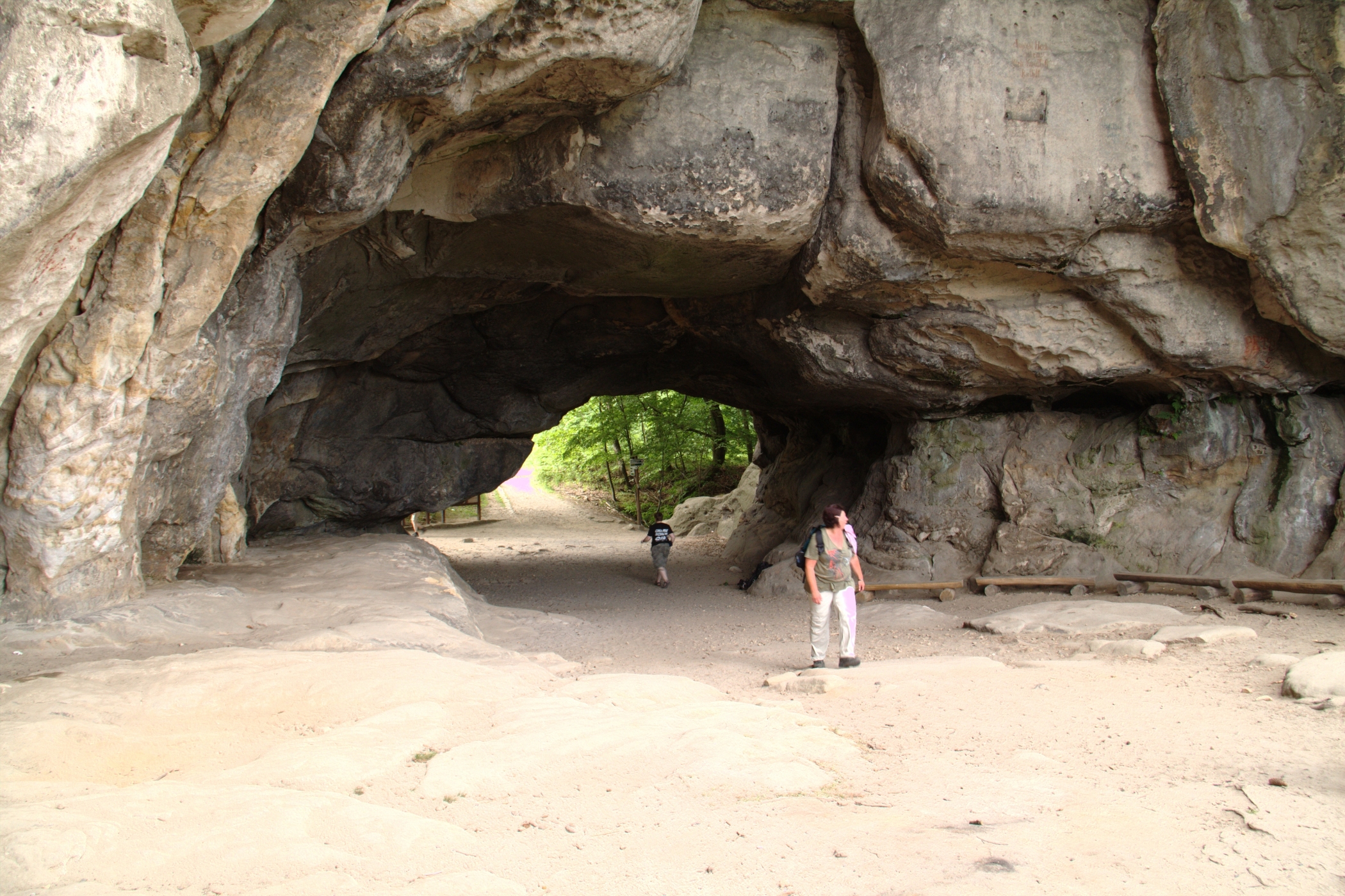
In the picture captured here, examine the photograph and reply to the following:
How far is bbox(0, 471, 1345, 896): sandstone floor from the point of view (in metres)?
2.68

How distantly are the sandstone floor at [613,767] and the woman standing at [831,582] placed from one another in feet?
1.63

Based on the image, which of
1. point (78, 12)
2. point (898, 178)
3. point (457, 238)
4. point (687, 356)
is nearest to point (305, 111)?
point (78, 12)

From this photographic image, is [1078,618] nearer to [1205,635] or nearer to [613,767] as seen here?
[1205,635]

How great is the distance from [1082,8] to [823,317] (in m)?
4.21

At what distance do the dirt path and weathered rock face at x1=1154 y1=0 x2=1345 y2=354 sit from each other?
10.8 feet

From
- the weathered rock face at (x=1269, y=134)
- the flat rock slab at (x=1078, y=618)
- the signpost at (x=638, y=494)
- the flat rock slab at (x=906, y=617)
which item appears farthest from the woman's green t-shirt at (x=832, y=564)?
the signpost at (x=638, y=494)

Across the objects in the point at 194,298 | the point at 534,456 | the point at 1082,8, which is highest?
the point at 1082,8

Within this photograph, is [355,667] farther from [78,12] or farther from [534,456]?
[534,456]

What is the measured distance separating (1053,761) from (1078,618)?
4.15 meters

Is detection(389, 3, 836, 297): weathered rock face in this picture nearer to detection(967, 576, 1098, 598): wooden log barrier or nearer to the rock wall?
the rock wall

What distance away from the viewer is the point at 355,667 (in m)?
4.80

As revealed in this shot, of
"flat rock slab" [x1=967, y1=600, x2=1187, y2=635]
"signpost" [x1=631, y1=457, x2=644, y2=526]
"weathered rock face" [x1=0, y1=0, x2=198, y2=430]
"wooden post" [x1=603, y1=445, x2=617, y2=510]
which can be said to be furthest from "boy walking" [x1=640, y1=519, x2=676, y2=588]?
"wooden post" [x1=603, y1=445, x2=617, y2=510]

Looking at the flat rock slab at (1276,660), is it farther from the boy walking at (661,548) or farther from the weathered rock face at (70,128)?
the boy walking at (661,548)

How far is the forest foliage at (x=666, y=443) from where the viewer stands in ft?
78.2
